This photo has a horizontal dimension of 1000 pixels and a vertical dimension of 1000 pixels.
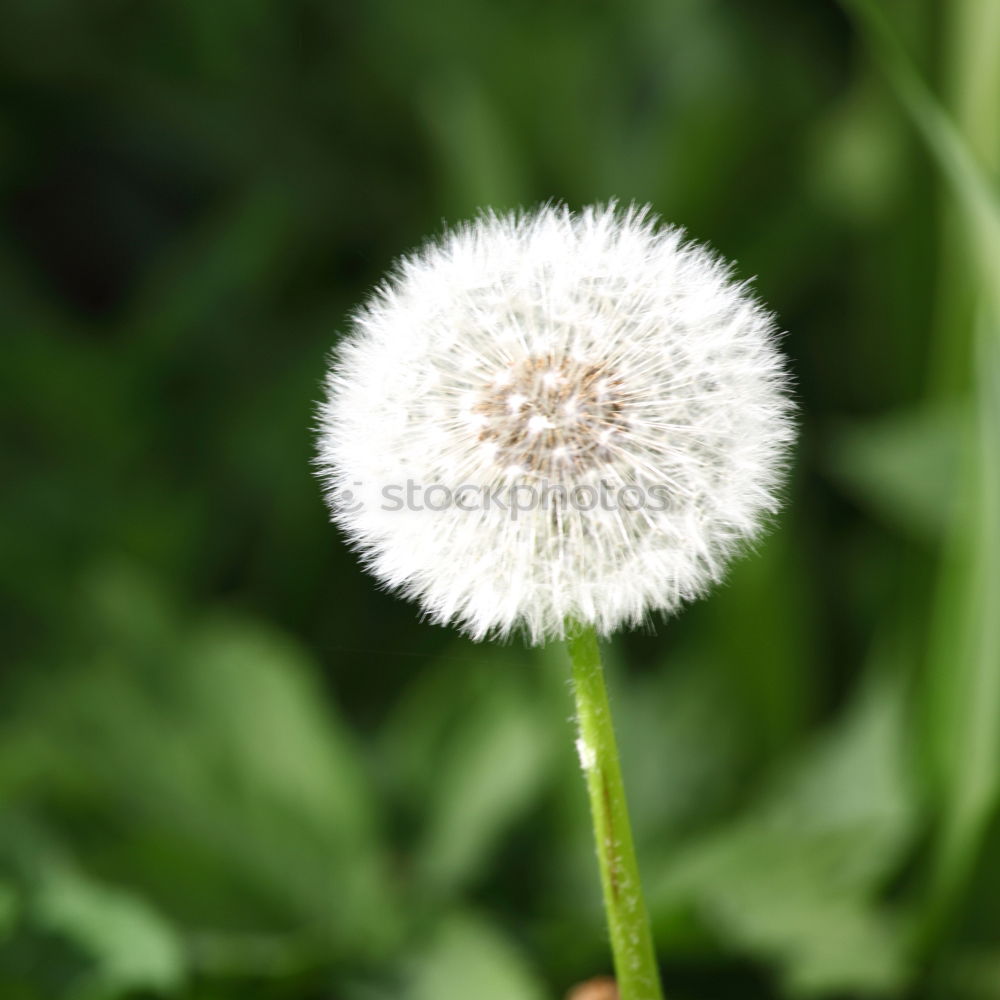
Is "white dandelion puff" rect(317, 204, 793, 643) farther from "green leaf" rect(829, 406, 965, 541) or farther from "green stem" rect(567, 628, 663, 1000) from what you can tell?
"green leaf" rect(829, 406, 965, 541)

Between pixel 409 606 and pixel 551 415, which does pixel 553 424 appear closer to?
pixel 551 415

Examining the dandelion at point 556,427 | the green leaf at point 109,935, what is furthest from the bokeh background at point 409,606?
the dandelion at point 556,427

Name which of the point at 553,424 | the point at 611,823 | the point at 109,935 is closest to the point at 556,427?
the point at 553,424

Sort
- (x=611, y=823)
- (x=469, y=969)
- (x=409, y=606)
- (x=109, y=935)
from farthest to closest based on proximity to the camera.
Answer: (x=409, y=606) < (x=469, y=969) < (x=109, y=935) < (x=611, y=823)

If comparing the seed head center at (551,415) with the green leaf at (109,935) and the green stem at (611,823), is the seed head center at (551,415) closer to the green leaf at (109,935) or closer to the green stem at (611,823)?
the green stem at (611,823)

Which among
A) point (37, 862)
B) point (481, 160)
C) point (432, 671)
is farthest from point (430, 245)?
point (481, 160)

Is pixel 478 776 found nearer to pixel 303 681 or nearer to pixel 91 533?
pixel 303 681

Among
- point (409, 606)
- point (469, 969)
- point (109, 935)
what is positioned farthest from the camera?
point (409, 606)

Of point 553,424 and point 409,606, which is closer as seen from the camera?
point 553,424
